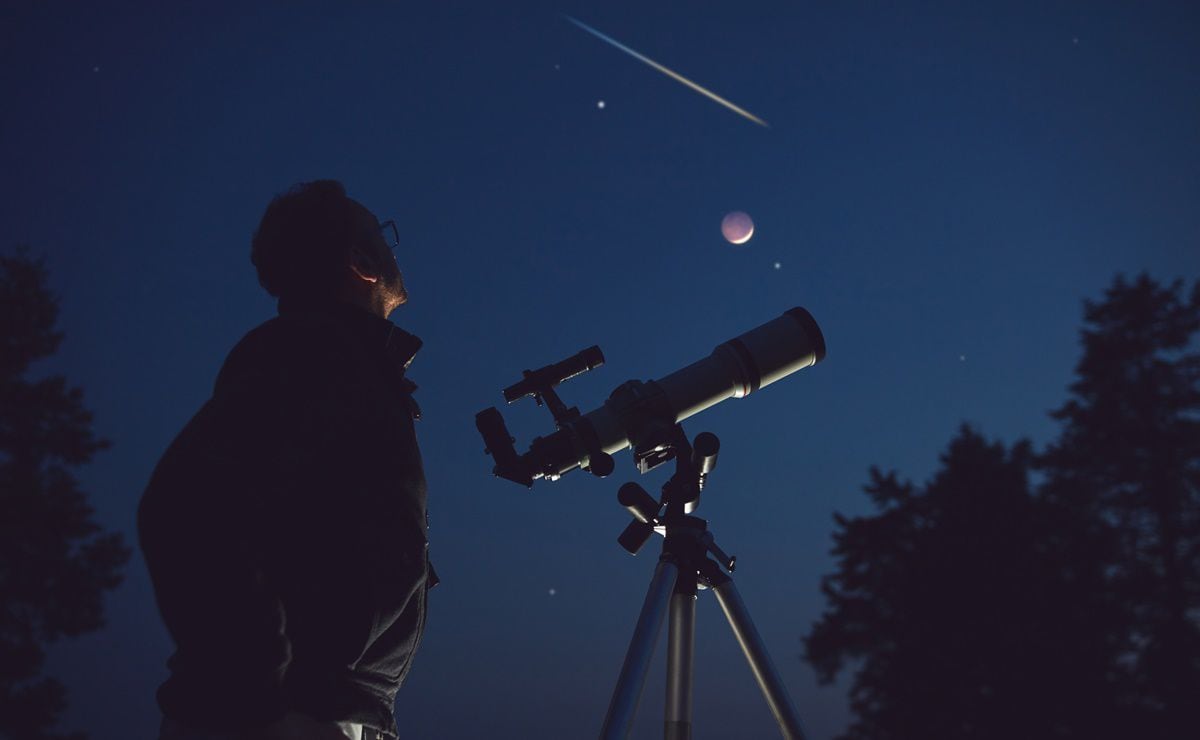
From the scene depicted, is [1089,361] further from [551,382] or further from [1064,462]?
[551,382]

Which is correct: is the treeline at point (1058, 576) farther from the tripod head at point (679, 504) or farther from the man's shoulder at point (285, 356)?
the man's shoulder at point (285, 356)

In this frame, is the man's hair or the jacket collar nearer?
the jacket collar

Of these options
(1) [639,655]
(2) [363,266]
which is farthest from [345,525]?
(1) [639,655]

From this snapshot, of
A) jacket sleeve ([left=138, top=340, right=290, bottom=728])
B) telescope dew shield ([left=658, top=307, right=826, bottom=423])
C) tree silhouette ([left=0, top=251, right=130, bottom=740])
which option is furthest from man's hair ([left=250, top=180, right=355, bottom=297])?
tree silhouette ([left=0, top=251, right=130, bottom=740])

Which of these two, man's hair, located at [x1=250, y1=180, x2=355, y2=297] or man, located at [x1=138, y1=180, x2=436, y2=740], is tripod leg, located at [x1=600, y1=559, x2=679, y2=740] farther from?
man's hair, located at [x1=250, y1=180, x2=355, y2=297]

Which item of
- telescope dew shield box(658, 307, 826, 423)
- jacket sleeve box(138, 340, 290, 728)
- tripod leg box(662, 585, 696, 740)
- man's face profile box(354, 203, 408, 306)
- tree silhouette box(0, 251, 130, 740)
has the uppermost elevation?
tree silhouette box(0, 251, 130, 740)

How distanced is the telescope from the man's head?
0.92 metres

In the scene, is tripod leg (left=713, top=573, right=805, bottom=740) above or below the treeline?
below

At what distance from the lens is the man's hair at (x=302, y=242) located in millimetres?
2248

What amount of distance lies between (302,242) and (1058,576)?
1903 cm

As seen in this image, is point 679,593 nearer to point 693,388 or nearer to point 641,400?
point 641,400

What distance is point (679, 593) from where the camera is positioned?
8.73ft

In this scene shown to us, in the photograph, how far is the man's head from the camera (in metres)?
2.25

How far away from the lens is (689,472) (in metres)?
3.00
